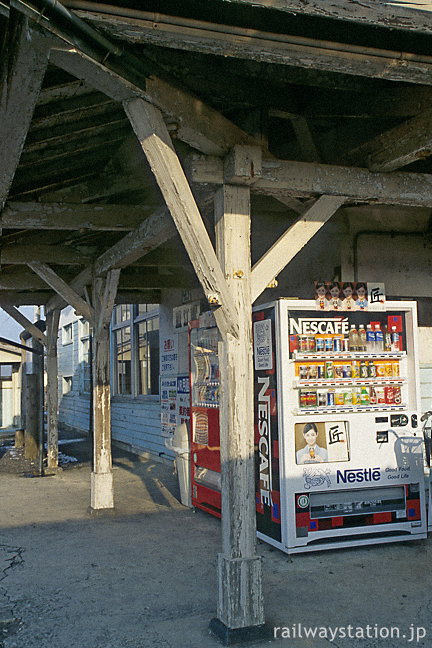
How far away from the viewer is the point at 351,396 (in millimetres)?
5949

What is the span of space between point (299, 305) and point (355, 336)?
27.1 inches

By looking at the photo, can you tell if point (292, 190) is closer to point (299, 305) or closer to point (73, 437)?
point (299, 305)

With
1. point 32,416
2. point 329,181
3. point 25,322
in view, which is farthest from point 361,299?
point 32,416

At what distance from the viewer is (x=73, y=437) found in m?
18.5

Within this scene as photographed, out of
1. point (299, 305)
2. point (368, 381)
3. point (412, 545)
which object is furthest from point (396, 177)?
point (412, 545)

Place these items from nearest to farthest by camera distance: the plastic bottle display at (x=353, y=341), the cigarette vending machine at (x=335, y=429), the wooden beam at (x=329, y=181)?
the wooden beam at (x=329, y=181)
the cigarette vending machine at (x=335, y=429)
the plastic bottle display at (x=353, y=341)

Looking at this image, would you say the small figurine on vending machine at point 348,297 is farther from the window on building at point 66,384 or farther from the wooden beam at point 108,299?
the window on building at point 66,384

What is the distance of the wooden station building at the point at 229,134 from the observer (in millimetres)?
3084

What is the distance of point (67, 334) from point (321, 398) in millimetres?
17634

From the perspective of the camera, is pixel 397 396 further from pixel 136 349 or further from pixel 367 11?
pixel 136 349

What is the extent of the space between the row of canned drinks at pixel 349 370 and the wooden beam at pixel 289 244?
167 cm

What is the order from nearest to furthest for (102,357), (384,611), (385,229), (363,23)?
(363,23) < (384,611) < (385,229) < (102,357)

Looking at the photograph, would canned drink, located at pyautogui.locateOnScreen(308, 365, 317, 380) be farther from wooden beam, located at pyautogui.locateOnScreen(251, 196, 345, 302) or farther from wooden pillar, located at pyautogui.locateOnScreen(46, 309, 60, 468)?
wooden pillar, located at pyautogui.locateOnScreen(46, 309, 60, 468)

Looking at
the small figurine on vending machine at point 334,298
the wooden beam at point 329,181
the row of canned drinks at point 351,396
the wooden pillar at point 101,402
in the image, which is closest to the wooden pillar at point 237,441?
the wooden beam at point 329,181
